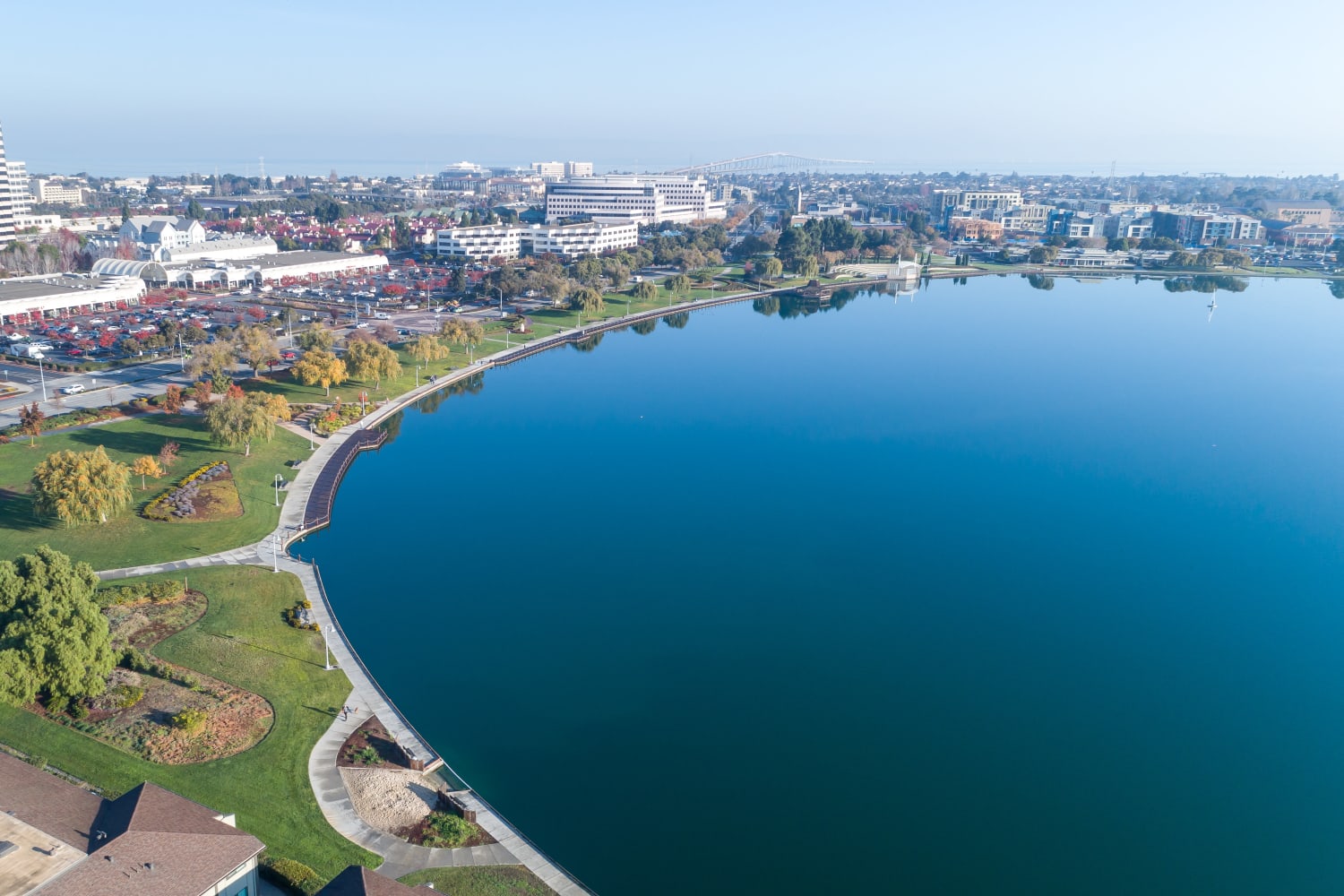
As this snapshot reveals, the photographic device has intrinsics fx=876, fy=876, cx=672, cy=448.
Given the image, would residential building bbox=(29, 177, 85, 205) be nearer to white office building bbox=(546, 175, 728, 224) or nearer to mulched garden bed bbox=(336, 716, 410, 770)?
white office building bbox=(546, 175, 728, 224)

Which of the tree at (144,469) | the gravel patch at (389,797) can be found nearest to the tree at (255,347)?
the tree at (144,469)

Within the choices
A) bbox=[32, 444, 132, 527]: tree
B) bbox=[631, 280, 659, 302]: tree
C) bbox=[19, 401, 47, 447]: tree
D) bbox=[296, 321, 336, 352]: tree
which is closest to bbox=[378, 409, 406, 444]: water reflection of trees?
bbox=[296, 321, 336, 352]: tree

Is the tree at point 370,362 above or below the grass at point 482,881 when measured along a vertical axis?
above

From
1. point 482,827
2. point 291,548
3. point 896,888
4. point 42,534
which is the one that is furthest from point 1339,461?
point 42,534

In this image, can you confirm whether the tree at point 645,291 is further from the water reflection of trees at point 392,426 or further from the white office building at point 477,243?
the water reflection of trees at point 392,426

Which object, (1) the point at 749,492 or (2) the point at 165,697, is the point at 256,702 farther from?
(1) the point at 749,492

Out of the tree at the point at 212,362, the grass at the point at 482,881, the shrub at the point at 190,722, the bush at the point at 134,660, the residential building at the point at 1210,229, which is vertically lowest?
the grass at the point at 482,881

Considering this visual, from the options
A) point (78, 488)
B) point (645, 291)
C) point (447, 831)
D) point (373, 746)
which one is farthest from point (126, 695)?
point (645, 291)

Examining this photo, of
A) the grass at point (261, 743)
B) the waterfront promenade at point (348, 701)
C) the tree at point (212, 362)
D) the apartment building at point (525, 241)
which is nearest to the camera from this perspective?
the waterfront promenade at point (348, 701)
